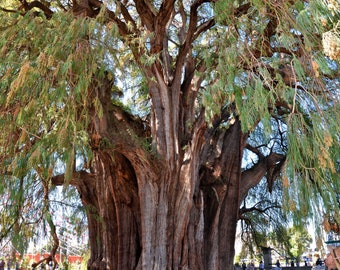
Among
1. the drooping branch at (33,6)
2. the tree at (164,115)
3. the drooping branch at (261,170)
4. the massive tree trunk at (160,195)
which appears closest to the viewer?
the tree at (164,115)

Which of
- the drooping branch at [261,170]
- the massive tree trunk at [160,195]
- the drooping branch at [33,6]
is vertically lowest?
the massive tree trunk at [160,195]

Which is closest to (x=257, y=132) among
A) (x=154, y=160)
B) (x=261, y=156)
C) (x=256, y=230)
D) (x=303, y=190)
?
(x=261, y=156)

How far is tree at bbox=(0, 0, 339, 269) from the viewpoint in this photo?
4020mm

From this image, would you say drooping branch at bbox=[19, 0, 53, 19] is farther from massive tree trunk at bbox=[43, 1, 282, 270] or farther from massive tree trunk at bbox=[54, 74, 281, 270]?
massive tree trunk at bbox=[54, 74, 281, 270]

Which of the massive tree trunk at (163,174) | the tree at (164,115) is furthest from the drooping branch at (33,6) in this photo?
the massive tree trunk at (163,174)

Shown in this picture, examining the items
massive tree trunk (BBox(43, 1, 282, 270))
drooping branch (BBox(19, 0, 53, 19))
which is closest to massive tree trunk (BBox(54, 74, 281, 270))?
massive tree trunk (BBox(43, 1, 282, 270))

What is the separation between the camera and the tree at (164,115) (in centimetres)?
402

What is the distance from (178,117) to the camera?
6527mm

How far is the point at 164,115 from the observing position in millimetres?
6332

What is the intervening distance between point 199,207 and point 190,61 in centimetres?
229

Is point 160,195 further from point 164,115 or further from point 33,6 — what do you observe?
point 33,6

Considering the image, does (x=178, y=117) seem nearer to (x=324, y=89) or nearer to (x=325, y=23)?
(x=324, y=89)

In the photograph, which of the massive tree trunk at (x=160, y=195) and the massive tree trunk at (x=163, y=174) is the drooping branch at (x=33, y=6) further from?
the massive tree trunk at (x=160, y=195)

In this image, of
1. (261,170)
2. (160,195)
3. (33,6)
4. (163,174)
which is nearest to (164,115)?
(163,174)
